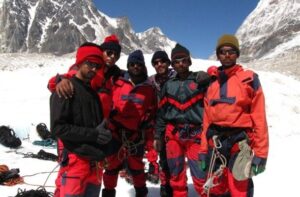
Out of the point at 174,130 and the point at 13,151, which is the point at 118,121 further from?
the point at 13,151

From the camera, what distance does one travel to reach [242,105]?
443 cm

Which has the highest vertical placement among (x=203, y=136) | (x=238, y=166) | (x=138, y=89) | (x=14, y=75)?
(x=14, y=75)

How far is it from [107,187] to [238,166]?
2229mm

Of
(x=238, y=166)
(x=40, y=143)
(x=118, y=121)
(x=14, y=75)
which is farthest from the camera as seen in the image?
(x=14, y=75)

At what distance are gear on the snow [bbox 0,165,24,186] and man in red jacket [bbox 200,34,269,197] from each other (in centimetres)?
389

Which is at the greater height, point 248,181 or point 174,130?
point 174,130

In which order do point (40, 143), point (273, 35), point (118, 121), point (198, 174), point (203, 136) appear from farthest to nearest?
point (273, 35), point (40, 143), point (118, 121), point (198, 174), point (203, 136)

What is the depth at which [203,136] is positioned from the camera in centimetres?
486

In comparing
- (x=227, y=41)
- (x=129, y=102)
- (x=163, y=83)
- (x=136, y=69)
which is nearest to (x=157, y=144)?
(x=129, y=102)

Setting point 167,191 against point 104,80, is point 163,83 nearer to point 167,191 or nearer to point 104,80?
point 104,80

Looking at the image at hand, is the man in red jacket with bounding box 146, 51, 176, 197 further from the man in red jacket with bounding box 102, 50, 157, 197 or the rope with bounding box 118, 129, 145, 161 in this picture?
the rope with bounding box 118, 129, 145, 161

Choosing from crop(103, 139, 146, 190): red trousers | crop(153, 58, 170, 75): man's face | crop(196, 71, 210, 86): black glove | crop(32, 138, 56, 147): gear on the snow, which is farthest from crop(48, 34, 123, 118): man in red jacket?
crop(32, 138, 56, 147): gear on the snow

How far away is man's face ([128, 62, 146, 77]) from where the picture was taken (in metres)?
5.74

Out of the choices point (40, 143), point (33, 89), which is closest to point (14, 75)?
point (33, 89)
